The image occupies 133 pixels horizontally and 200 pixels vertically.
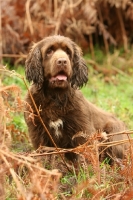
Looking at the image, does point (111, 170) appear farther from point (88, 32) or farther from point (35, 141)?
point (88, 32)

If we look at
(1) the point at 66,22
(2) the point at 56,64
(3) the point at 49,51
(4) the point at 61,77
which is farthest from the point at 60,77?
(1) the point at 66,22

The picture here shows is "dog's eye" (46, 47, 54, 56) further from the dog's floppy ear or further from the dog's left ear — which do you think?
the dog's left ear

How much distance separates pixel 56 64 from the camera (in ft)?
18.5

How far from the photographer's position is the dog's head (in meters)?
5.71

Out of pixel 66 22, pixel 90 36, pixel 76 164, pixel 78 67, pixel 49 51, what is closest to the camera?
pixel 76 164

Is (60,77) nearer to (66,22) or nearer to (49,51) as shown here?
(49,51)

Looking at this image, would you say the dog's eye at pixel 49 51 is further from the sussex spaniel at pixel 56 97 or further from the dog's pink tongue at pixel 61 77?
the dog's pink tongue at pixel 61 77

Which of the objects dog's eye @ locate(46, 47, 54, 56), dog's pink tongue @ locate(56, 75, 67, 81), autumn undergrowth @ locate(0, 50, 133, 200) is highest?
dog's eye @ locate(46, 47, 54, 56)

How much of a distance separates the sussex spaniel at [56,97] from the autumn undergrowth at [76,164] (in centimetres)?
25

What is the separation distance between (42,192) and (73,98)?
2.41 m

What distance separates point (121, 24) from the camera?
1200 centimetres

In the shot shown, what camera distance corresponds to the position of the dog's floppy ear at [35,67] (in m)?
5.95

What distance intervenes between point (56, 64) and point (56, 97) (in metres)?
0.52

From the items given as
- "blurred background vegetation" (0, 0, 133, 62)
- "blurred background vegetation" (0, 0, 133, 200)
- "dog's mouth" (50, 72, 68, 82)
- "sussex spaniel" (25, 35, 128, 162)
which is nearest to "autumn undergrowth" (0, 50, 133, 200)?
"blurred background vegetation" (0, 0, 133, 200)
